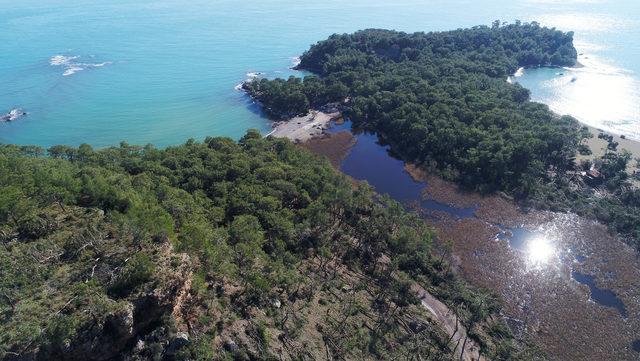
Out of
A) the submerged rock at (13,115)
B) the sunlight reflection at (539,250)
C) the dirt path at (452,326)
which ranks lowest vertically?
the sunlight reflection at (539,250)

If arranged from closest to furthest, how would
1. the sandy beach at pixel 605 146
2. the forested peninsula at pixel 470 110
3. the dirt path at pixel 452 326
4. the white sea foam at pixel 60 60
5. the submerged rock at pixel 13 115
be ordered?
1. the dirt path at pixel 452 326
2. the forested peninsula at pixel 470 110
3. the sandy beach at pixel 605 146
4. the submerged rock at pixel 13 115
5. the white sea foam at pixel 60 60

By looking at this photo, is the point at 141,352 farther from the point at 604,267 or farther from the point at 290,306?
the point at 604,267

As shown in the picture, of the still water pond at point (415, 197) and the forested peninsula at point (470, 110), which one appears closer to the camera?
the still water pond at point (415, 197)

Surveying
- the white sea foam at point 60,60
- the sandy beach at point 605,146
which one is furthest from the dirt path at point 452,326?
the white sea foam at point 60,60

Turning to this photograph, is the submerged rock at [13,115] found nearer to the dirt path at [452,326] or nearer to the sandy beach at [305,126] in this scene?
the sandy beach at [305,126]

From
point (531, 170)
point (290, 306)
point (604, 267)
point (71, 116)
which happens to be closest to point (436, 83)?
point (531, 170)

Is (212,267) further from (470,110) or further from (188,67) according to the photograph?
(188,67)

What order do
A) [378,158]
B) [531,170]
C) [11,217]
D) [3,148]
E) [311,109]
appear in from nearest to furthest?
[11,217], [3,148], [531,170], [378,158], [311,109]
